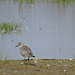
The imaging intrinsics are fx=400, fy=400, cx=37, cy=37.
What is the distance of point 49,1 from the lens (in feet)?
80.4

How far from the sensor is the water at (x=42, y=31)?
11.1 meters

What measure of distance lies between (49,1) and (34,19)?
745 cm

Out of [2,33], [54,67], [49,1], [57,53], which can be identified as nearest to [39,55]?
[57,53]

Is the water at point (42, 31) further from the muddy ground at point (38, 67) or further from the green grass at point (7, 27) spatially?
the muddy ground at point (38, 67)

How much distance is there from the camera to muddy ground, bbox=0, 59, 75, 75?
315 inches

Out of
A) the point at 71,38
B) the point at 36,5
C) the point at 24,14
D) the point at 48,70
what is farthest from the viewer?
the point at 36,5

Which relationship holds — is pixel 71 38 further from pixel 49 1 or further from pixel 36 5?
pixel 49 1

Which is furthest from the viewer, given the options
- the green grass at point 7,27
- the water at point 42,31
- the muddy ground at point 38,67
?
the green grass at point 7,27

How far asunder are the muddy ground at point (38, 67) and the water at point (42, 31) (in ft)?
4.02

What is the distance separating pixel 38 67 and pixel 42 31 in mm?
5823

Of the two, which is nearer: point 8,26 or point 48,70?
point 48,70

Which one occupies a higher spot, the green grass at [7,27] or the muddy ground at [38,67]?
the green grass at [7,27]

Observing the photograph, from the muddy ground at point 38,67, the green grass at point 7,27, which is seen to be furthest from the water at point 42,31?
the muddy ground at point 38,67

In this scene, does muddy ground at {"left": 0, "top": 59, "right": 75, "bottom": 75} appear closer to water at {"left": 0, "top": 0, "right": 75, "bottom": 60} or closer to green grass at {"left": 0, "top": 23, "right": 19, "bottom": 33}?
water at {"left": 0, "top": 0, "right": 75, "bottom": 60}
